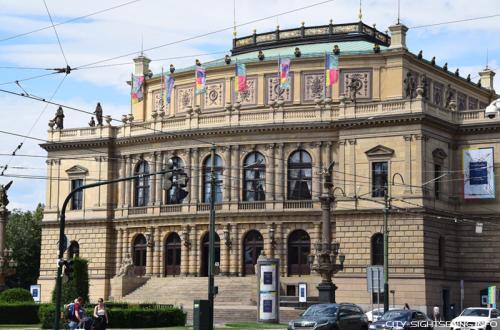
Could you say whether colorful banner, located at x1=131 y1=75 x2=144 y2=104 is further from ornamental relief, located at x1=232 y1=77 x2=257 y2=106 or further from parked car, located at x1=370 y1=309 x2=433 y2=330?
parked car, located at x1=370 y1=309 x2=433 y2=330

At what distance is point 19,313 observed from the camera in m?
61.8

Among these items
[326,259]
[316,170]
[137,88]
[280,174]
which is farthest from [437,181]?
[137,88]

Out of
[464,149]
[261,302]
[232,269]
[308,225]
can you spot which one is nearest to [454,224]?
[464,149]

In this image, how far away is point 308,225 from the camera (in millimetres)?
81938

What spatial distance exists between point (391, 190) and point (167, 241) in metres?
21.3

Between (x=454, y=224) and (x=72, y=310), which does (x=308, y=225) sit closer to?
(x=454, y=224)

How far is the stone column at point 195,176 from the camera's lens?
8662 cm

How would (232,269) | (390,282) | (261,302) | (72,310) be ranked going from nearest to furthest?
(72,310) < (261,302) < (390,282) < (232,269)

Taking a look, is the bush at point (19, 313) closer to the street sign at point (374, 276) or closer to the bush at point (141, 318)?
the bush at point (141, 318)

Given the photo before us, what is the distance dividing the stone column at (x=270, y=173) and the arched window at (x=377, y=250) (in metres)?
9.51

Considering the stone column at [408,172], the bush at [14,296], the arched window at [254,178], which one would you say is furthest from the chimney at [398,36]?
the bush at [14,296]

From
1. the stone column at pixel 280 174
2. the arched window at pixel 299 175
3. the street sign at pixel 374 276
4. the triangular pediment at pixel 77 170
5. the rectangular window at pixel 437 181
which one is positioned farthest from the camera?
the triangular pediment at pixel 77 170

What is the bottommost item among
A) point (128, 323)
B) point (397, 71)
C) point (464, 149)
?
point (128, 323)

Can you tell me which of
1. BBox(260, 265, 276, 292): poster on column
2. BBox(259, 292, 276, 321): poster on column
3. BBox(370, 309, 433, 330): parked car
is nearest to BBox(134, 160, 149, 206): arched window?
BBox(260, 265, 276, 292): poster on column
